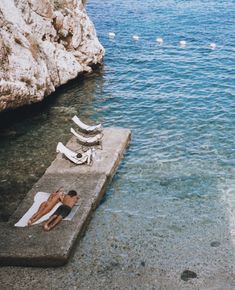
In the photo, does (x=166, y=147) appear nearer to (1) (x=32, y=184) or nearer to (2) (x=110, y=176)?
(2) (x=110, y=176)

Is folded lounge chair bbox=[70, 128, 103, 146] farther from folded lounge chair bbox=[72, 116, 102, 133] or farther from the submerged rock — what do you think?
the submerged rock

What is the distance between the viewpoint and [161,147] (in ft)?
66.2

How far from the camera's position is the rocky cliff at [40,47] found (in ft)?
64.1

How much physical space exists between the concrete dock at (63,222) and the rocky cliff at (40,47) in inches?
154

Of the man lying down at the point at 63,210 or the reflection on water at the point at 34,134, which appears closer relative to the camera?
the man lying down at the point at 63,210

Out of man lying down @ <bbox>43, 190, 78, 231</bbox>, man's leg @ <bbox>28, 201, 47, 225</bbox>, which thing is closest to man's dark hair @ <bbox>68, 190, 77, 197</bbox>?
man lying down @ <bbox>43, 190, 78, 231</bbox>

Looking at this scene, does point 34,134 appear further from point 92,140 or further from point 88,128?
point 92,140

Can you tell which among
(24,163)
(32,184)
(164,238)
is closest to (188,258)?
(164,238)

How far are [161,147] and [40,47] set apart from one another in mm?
9478

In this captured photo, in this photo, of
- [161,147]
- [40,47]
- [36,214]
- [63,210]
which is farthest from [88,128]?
[36,214]

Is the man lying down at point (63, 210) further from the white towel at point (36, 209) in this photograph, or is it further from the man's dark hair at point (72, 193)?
the white towel at point (36, 209)

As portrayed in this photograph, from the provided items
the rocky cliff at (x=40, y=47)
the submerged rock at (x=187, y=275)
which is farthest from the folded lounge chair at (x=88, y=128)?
the submerged rock at (x=187, y=275)

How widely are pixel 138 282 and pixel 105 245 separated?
200 centimetres

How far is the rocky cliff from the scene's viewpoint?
1955cm
